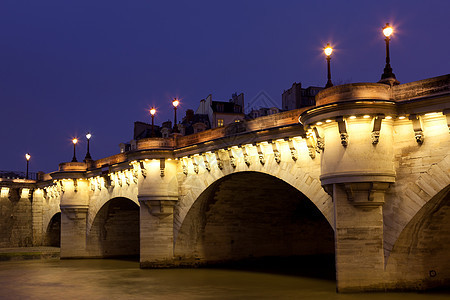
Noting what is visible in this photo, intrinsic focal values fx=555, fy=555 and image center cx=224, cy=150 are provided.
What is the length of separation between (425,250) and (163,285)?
11.1 m

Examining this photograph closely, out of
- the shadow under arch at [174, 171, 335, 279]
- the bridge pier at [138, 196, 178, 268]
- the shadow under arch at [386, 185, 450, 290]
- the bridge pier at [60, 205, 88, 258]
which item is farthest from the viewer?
the bridge pier at [60, 205, 88, 258]

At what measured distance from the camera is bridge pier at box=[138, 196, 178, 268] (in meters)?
30.9

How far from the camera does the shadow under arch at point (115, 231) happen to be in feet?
139

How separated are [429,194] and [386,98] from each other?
11.3ft

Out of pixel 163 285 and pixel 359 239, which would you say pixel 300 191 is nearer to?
pixel 359 239

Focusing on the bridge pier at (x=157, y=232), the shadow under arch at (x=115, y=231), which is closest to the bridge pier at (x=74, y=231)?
the shadow under arch at (x=115, y=231)

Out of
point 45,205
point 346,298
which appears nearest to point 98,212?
point 45,205

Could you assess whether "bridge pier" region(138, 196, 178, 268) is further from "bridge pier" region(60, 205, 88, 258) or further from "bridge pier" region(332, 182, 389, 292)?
"bridge pier" region(332, 182, 389, 292)

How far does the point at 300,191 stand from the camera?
23438 millimetres

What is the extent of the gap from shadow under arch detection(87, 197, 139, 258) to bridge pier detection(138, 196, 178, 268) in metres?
10.7

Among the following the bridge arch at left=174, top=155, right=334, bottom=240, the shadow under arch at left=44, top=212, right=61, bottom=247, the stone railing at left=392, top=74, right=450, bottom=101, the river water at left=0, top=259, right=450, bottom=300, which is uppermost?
the stone railing at left=392, top=74, right=450, bottom=101

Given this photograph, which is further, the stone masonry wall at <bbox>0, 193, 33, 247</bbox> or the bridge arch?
the stone masonry wall at <bbox>0, 193, 33, 247</bbox>

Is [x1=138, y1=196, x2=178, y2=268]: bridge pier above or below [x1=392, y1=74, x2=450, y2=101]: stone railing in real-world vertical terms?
below

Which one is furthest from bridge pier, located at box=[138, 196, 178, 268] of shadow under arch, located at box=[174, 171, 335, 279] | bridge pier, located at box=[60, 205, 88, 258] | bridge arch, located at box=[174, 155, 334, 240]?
bridge pier, located at box=[60, 205, 88, 258]
